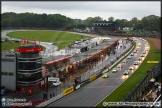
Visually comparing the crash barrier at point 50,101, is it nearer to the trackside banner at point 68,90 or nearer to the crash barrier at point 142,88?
the trackside banner at point 68,90

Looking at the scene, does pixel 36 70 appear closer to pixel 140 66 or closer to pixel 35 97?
pixel 35 97

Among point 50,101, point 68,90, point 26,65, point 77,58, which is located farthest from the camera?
point 77,58

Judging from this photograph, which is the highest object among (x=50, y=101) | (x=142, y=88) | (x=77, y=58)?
(x=77, y=58)

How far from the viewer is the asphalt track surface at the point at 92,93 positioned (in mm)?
22375

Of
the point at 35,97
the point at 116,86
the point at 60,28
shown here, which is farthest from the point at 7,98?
the point at 60,28

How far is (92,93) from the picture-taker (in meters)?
25.6

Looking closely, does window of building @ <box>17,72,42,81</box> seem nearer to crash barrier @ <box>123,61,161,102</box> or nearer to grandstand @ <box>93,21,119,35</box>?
crash barrier @ <box>123,61,161,102</box>

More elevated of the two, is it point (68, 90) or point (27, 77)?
point (27, 77)

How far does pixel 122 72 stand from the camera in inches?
1425

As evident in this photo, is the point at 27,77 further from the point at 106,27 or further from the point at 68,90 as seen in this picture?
the point at 106,27

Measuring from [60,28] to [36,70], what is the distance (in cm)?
10016

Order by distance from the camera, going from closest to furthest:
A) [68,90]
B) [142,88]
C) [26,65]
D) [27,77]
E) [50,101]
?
1. [50,101]
2. [142,88]
3. [27,77]
4. [26,65]
5. [68,90]

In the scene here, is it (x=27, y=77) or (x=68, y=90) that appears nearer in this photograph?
(x=27, y=77)

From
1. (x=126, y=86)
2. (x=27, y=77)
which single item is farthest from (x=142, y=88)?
(x=27, y=77)
